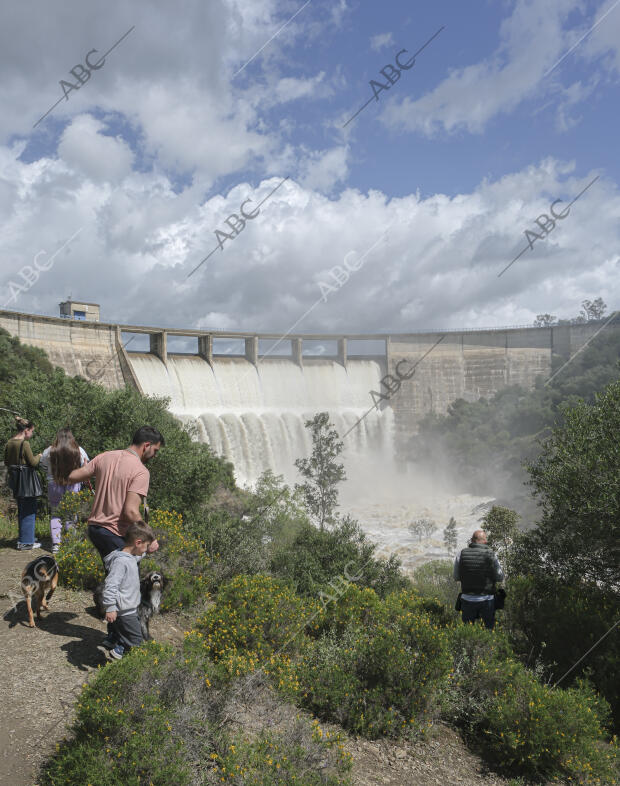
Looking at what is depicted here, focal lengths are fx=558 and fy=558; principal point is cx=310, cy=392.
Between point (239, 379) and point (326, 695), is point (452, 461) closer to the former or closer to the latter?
point (239, 379)

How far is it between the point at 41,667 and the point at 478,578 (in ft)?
16.4

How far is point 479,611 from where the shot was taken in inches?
285

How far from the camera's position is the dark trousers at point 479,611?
7.23 metres

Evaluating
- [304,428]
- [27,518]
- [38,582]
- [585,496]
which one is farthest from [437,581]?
[304,428]

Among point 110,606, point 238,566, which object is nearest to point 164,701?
point 110,606

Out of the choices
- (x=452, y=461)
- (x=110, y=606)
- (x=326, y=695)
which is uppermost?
(x=110, y=606)

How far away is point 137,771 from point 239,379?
137ft

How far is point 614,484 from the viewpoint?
10156mm

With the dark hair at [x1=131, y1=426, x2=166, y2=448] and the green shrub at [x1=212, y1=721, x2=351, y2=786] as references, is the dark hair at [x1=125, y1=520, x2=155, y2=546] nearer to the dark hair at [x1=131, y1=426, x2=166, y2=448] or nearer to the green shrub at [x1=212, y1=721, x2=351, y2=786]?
the dark hair at [x1=131, y1=426, x2=166, y2=448]

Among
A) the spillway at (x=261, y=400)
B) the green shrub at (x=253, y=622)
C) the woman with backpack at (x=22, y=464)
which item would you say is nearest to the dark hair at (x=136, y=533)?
the green shrub at (x=253, y=622)

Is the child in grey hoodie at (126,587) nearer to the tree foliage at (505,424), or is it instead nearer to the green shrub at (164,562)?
the green shrub at (164,562)

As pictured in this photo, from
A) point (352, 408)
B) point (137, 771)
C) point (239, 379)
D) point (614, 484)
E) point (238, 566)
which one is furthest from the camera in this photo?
point (352, 408)

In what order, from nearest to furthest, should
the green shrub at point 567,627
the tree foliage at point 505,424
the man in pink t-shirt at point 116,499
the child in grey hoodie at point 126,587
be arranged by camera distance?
the child in grey hoodie at point 126,587 < the man in pink t-shirt at point 116,499 < the green shrub at point 567,627 < the tree foliage at point 505,424

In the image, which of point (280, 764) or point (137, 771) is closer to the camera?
point (137, 771)
